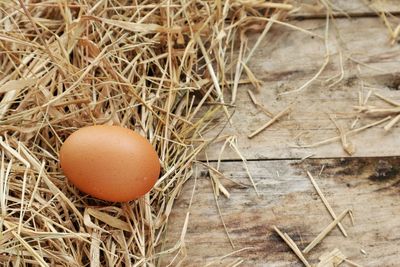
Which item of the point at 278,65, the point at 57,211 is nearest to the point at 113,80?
the point at 57,211

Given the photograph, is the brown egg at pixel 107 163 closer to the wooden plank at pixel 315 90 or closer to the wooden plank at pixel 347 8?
A: the wooden plank at pixel 315 90

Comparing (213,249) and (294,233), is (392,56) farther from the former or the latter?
(213,249)

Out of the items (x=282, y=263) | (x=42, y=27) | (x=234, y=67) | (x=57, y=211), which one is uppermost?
(x=42, y=27)

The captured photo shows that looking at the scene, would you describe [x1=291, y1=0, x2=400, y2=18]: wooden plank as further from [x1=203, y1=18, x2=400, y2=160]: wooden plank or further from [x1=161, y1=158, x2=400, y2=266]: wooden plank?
[x1=161, y1=158, x2=400, y2=266]: wooden plank

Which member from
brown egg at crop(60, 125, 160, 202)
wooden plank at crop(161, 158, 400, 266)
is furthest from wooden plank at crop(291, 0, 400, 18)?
brown egg at crop(60, 125, 160, 202)

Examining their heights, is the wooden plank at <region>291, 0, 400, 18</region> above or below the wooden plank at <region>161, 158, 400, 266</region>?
above
